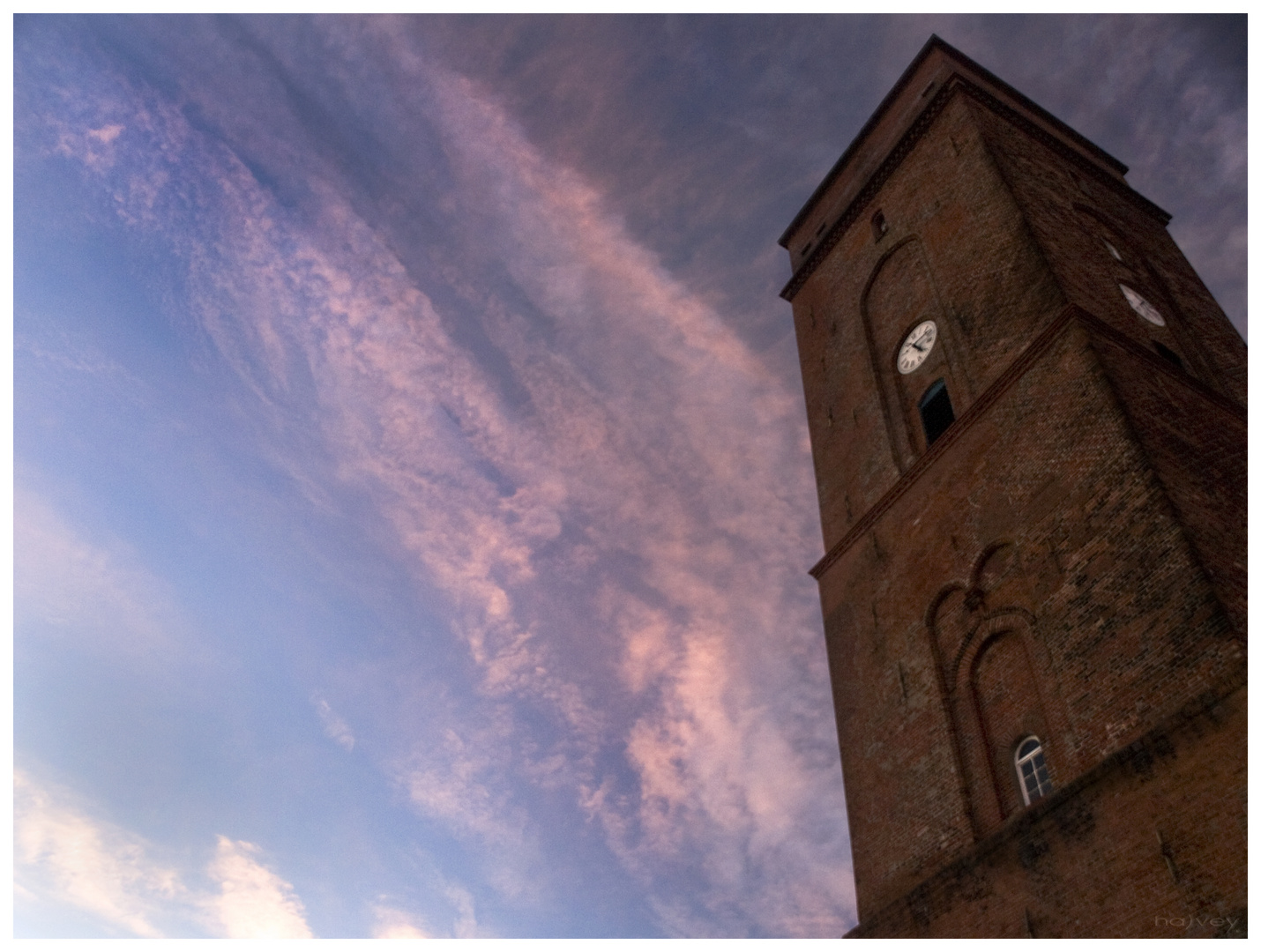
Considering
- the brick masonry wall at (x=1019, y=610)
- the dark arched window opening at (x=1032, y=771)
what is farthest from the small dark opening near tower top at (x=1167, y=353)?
the dark arched window opening at (x=1032, y=771)

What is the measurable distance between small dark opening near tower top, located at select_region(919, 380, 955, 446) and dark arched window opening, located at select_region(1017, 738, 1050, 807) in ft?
21.8

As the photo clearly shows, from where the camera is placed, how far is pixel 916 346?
20.9 m

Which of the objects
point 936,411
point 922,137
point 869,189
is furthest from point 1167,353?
point 869,189

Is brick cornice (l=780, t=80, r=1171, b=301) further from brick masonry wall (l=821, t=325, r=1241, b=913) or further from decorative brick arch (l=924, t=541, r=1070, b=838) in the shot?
decorative brick arch (l=924, t=541, r=1070, b=838)

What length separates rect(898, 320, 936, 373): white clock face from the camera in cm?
2047

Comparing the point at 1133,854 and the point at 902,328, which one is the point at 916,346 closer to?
the point at 902,328

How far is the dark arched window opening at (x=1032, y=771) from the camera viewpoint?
43.5 feet

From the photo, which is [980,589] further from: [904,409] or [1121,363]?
[904,409]

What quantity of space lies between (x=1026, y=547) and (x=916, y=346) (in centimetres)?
723

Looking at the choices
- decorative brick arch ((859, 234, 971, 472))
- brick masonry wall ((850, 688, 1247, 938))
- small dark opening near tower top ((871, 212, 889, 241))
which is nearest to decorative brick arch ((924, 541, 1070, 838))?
brick masonry wall ((850, 688, 1247, 938))

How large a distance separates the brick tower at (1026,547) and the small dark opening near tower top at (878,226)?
8 centimetres

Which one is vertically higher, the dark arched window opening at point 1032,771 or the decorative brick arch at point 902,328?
the decorative brick arch at point 902,328

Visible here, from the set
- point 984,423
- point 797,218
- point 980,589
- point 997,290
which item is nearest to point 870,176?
point 797,218

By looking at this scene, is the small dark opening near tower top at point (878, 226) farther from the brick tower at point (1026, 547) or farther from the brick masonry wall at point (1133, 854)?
the brick masonry wall at point (1133, 854)
